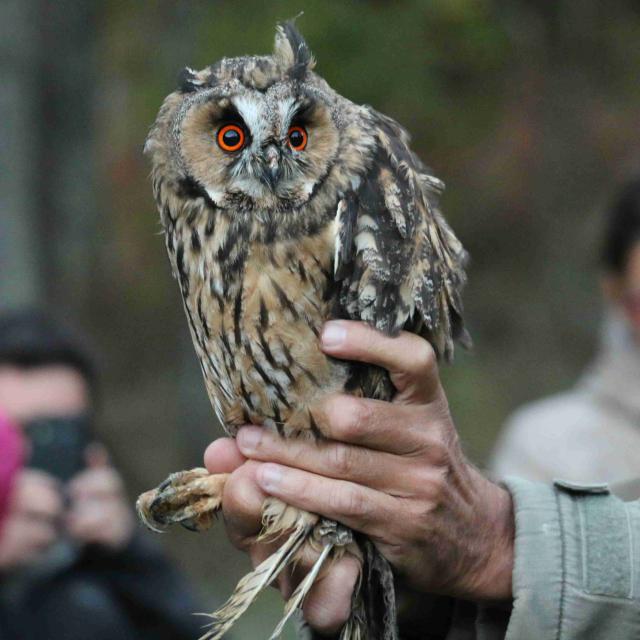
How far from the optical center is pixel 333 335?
1.80m

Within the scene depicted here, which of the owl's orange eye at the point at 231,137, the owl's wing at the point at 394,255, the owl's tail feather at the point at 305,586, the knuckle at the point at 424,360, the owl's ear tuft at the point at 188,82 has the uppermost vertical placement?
the owl's ear tuft at the point at 188,82

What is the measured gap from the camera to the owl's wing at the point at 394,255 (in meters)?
1.83

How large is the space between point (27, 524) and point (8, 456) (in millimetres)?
222

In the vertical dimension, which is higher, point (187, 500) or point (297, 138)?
point (297, 138)

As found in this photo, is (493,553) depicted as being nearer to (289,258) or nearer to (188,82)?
(289,258)

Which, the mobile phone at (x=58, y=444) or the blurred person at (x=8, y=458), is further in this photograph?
the mobile phone at (x=58, y=444)

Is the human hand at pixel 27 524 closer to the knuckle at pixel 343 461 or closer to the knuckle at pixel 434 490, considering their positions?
the knuckle at pixel 343 461

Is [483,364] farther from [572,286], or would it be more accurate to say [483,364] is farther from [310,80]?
[310,80]

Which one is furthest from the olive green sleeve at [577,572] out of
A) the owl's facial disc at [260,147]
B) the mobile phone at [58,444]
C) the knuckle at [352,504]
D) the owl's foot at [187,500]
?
the mobile phone at [58,444]

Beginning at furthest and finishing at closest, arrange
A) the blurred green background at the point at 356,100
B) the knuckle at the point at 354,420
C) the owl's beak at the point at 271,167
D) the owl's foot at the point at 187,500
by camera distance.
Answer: the blurred green background at the point at 356,100 < the owl's foot at the point at 187,500 < the owl's beak at the point at 271,167 < the knuckle at the point at 354,420

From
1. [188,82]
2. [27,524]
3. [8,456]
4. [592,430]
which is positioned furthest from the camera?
[592,430]

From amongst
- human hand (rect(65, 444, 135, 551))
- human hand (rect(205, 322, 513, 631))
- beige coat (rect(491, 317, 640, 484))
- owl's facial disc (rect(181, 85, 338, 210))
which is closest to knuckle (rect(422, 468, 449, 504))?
human hand (rect(205, 322, 513, 631))

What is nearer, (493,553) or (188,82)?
(493,553)

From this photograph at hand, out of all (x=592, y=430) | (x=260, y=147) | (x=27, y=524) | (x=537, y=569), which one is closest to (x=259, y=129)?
(x=260, y=147)
